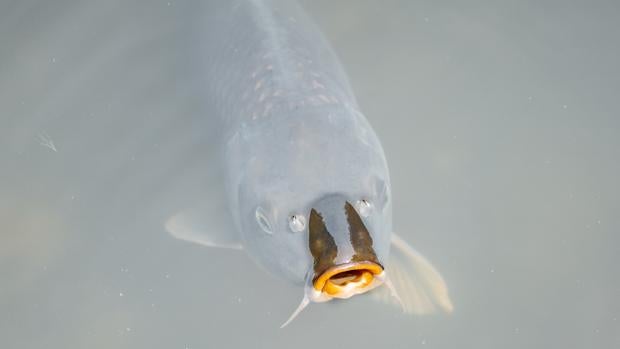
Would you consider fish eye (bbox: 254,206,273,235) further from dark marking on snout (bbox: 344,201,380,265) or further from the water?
the water

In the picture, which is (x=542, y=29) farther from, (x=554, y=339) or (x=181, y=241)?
(x=181, y=241)

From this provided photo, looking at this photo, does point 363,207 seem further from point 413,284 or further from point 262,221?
point 413,284

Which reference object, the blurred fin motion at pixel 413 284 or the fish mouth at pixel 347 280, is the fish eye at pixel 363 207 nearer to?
A: the fish mouth at pixel 347 280

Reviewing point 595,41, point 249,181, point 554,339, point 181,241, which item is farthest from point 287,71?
point 595,41

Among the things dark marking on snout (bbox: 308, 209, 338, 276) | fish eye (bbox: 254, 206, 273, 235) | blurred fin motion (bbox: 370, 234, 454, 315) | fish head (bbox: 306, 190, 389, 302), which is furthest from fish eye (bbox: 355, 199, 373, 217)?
blurred fin motion (bbox: 370, 234, 454, 315)

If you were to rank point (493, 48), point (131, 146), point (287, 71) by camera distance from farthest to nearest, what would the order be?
point (493, 48) < point (131, 146) < point (287, 71)

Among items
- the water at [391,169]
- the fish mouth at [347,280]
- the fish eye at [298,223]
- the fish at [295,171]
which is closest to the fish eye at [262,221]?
the fish at [295,171]
